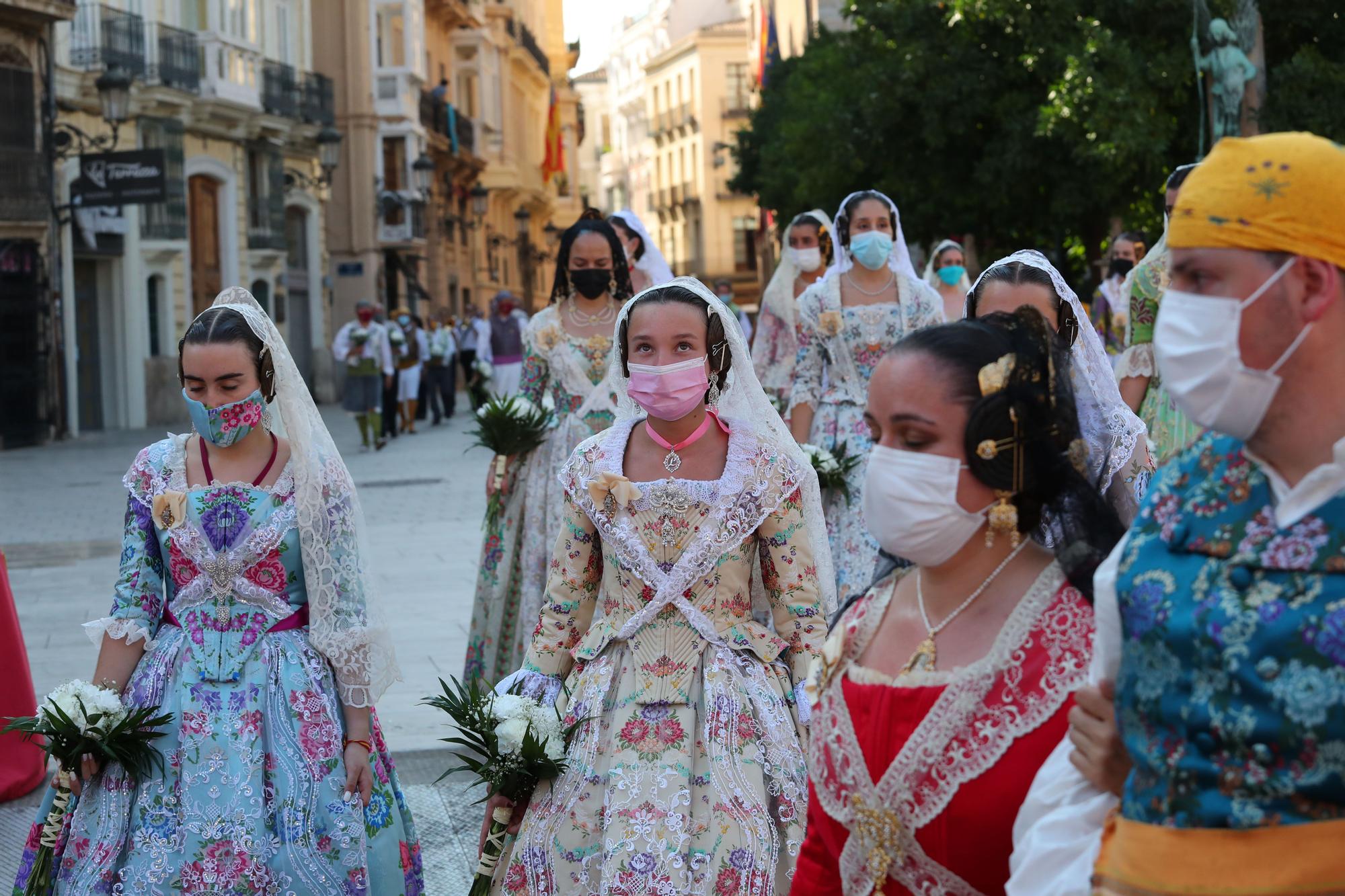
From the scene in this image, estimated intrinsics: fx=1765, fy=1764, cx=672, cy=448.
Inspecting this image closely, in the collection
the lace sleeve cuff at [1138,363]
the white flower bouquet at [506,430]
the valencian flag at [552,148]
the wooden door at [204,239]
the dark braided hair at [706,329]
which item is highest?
the valencian flag at [552,148]

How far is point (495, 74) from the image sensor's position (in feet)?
208

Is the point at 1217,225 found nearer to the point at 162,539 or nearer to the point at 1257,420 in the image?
the point at 1257,420

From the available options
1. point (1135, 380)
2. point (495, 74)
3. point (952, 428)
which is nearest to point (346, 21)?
point (495, 74)

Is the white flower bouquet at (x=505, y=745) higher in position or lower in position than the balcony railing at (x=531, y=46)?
lower

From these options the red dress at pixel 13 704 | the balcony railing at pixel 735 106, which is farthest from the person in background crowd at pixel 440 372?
the balcony railing at pixel 735 106

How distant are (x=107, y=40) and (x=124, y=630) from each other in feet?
87.3

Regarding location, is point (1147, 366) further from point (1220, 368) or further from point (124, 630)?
point (1220, 368)

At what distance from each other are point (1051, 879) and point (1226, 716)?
14.8 inches

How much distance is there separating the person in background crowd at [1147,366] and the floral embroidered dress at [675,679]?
9.37 ft

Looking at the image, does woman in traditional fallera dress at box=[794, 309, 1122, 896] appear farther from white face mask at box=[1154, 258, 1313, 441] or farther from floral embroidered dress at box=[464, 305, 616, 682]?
floral embroidered dress at box=[464, 305, 616, 682]

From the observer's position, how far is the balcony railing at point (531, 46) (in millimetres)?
70625

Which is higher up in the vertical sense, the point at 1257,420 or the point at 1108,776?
the point at 1257,420

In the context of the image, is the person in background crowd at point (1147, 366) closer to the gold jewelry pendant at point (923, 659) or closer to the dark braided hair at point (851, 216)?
the dark braided hair at point (851, 216)

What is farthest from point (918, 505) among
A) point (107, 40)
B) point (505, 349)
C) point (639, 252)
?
point (107, 40)
